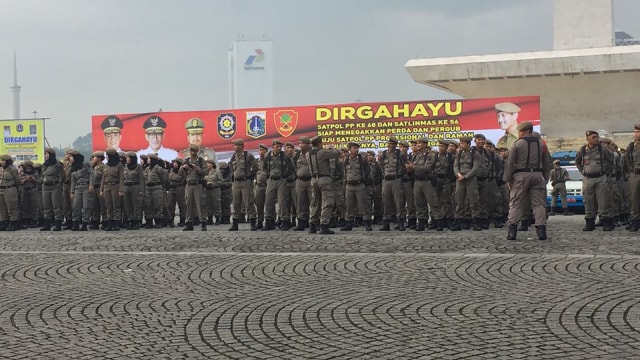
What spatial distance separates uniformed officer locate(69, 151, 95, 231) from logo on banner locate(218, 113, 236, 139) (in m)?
8.62

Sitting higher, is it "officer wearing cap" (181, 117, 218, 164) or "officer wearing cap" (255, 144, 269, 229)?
"officer wearing cap" (181, 117, 218, 164)

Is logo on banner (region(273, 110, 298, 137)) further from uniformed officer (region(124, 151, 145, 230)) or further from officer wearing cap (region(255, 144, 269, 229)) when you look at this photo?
officer wearing cap (region(255, 144, 269, 229))

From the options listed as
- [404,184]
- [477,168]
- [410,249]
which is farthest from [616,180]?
[410,249]

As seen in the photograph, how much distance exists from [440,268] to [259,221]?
7201mm

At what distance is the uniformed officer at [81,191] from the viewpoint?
16.5 metres

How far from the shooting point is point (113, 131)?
2634 cm

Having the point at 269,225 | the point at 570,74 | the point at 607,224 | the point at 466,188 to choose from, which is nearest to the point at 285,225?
the point at 269,225

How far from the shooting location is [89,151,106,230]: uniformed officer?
54.9ft

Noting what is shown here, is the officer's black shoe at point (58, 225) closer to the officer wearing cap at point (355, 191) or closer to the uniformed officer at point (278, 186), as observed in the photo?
the uniformed officer at point (278, 186)

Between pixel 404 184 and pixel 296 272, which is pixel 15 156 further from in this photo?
pixel 296 272

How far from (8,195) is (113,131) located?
9.28 meters

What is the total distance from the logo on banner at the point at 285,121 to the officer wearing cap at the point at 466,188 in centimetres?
1083

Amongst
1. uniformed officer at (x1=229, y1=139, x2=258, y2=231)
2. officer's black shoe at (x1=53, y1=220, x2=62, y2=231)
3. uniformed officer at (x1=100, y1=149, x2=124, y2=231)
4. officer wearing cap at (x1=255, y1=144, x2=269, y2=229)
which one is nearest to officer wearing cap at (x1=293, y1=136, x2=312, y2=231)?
officer wearing cap at (x1=255, y1=144, x2=269, y2=229)

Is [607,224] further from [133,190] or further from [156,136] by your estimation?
[156,136]
